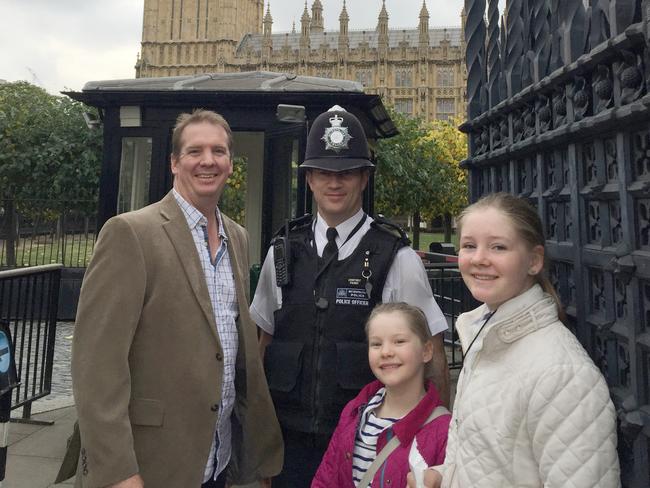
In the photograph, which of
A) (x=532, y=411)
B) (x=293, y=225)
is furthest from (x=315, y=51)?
(x=532, y=411)

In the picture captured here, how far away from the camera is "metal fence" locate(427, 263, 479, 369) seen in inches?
250

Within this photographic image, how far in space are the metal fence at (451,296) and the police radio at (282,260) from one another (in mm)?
4015

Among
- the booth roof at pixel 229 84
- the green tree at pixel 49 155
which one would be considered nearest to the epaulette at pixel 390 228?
the booth roof at pixel 229 84

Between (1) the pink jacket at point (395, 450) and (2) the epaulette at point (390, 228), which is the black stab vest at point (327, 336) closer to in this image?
(2) the epaulette at point (390, 228)

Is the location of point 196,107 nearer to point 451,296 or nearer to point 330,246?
point 330,246

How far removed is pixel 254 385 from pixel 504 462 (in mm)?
1207

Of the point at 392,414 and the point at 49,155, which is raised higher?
the point at 49,155

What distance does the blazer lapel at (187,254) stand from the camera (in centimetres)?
196

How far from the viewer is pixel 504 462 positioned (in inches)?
51.3

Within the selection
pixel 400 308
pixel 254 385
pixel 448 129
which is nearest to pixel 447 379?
pixel 400 308

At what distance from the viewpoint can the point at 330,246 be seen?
2.28 meters

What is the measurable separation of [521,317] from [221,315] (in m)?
1.21

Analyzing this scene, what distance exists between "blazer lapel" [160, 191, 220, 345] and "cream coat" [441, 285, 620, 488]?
1020 mm

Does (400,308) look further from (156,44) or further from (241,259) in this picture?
(156,44)
